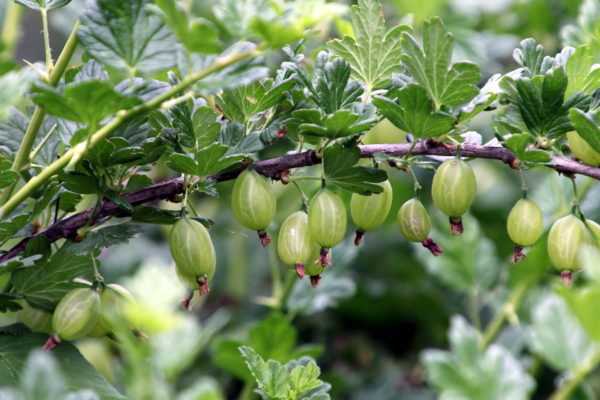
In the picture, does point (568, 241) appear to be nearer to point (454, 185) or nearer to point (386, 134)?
point (454, 185)

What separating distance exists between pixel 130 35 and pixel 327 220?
0.18 meters

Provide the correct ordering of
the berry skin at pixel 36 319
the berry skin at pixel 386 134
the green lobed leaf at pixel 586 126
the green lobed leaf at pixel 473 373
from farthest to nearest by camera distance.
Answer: the berry skin at pixel 386 134
the berry skin at pixel 36 319
the green lobed leaf at pixel 586 126
the green lobed leaf at pixel 473 373

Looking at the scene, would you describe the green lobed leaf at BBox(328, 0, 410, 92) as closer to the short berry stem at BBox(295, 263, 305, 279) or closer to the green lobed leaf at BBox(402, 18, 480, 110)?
the green lobed leaf at BBox(402, 18, 480, 110)

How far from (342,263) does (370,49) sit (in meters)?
0.48

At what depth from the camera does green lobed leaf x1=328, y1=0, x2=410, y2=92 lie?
58 centimetres

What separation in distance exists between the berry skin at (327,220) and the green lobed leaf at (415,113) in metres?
0.07

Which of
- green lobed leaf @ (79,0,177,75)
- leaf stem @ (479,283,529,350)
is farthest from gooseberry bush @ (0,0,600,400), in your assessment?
leaf stem @ (479,283,529,350)

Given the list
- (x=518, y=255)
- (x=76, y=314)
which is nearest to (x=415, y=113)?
(x=518, y=255)

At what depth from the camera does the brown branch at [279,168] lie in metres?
0.57

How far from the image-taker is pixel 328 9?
0.44m

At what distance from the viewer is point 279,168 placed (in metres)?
0.59

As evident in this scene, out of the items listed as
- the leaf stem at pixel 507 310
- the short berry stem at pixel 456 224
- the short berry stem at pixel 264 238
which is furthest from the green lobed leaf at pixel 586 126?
Answer: the leaf stem at pixel 507 310

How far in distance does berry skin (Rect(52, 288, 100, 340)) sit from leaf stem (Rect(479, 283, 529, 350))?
559mm

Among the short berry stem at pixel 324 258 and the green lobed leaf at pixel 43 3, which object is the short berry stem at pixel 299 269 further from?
the green lobed leaf at pixel 43 3
